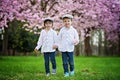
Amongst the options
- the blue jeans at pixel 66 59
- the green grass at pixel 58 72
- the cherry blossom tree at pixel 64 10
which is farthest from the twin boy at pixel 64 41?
the cherry blossom tree at pixel 64 10

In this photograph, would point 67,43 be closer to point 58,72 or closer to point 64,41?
point 64,41

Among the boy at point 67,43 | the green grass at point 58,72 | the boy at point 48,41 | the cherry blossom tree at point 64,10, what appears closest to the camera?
the green grass at point 58,72

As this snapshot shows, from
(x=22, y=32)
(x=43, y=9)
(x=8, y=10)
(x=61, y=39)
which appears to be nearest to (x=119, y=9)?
(x=43, y=9)

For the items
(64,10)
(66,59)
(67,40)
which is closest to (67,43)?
(67,40)

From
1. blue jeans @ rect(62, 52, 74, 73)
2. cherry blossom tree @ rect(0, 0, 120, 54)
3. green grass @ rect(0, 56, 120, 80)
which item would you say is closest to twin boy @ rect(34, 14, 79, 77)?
Answer: blue jeans @ rect(62, 52, 74, 73)

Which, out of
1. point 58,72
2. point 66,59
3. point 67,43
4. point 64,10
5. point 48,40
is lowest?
point 58,72

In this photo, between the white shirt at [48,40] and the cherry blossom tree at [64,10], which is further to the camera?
the cherry blossom tree at [64,10]

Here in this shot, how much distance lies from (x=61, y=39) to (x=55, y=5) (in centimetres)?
1124

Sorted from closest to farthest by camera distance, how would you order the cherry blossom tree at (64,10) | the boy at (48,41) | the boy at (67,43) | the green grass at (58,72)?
the green grass at (58,72), the boy at (67,43), the boy at (48,41), the cherry blossom tree at (64,10)

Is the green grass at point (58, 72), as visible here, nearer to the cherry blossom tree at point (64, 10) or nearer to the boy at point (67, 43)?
the boy at point (67, 43)

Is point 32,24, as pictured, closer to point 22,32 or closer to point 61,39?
point 61,39

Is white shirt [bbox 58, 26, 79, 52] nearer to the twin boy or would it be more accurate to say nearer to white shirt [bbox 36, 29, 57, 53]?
the twin boy

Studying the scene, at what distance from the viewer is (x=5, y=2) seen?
14.9 metres

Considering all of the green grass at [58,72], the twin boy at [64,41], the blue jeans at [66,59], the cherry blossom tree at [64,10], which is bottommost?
the green grass at [58,72]
